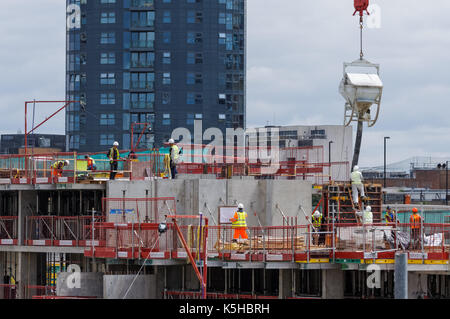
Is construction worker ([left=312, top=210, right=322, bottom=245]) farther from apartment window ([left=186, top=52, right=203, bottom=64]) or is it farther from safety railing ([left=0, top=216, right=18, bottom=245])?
apartment window ([left=186, top=52, right=203, bottom=64])

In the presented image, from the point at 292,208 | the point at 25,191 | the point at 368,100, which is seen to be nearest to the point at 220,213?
the point at 292,208

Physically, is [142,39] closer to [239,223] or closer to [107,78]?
[107,78]

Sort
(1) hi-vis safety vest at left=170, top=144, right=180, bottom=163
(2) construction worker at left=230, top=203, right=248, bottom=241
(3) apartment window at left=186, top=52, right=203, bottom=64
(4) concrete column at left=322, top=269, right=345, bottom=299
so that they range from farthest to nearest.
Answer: (3) apartment window at left=186, top=52, right=203, bottom=64 → (1) hi-vis safety vest at left=170, top=144, right=180, bottom=163 → (2) construction worker at left=230, top=203, right=248, bottom=241 → (4) concrete column at left=322, top=269, right=345, bottom=299

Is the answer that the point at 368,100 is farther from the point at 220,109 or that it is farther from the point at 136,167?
the point at 220,109

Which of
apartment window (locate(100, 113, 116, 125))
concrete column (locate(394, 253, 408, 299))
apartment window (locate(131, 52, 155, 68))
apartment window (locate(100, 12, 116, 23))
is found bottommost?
concrete column (locate(394, 253, 408, 299))

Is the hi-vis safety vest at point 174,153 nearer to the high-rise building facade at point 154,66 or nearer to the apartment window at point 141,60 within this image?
the high-rise building facade at point 154,66

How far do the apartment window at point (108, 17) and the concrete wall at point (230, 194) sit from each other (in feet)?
250

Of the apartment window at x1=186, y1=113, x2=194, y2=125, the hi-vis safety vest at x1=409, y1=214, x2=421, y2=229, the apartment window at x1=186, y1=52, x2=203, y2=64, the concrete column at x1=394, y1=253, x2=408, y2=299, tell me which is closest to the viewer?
the concrete column at x1=394, y1=253, x2=408, y2=299

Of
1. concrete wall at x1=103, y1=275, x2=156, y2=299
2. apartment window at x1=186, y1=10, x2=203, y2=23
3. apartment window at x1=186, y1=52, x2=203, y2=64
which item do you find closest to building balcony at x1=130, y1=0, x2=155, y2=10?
apartment window at x1=186, y1=10, x2=203, y2=23

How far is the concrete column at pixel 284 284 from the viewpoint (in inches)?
1435

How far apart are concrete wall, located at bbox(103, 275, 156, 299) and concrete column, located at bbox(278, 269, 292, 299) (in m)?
4.95

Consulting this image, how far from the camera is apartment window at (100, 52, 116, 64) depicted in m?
113

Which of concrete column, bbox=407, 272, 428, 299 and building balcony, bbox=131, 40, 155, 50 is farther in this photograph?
building balcony, bbox=131, 40, 155, 50

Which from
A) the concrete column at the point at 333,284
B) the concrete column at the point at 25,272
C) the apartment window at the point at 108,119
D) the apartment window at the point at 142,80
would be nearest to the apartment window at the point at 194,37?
the apartment window at the point at 142,80
